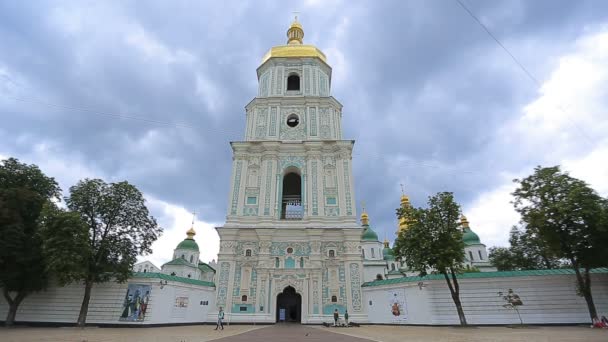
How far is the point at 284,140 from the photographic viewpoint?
29.8 meters

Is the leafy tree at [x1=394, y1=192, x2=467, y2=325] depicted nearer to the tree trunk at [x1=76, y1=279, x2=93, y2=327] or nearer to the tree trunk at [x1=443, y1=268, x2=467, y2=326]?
the tree trunk at [x1=443, y1=268, x2=467, y2=326]

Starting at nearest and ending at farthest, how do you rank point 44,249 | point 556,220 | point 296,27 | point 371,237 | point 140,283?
point 556,220, point 44,249, point 140,283, point 296,27, point 371,237

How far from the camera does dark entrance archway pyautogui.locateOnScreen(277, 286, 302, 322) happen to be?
80.3 feet

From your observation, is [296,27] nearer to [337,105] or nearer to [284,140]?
[337,105]

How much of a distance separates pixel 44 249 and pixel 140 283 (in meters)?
5.86

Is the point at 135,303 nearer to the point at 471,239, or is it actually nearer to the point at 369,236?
the point at 369,236

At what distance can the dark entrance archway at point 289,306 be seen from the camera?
24484 mm

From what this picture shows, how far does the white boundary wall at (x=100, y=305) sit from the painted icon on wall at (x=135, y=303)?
0.21 meters

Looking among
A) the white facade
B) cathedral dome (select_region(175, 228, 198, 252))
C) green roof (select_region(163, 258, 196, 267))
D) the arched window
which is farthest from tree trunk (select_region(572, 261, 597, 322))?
cathedral dome (select_region(175, 228, 198, 252))

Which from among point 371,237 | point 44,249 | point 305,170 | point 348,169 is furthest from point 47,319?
point 371,237

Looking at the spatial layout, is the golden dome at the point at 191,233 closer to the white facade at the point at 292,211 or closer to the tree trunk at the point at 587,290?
the white facade at the point at 292,211

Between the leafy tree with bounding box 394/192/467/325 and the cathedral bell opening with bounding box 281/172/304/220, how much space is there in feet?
34.9

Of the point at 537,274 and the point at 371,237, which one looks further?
the point at 371,237

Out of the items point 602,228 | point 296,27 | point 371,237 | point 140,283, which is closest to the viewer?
point 602,228
